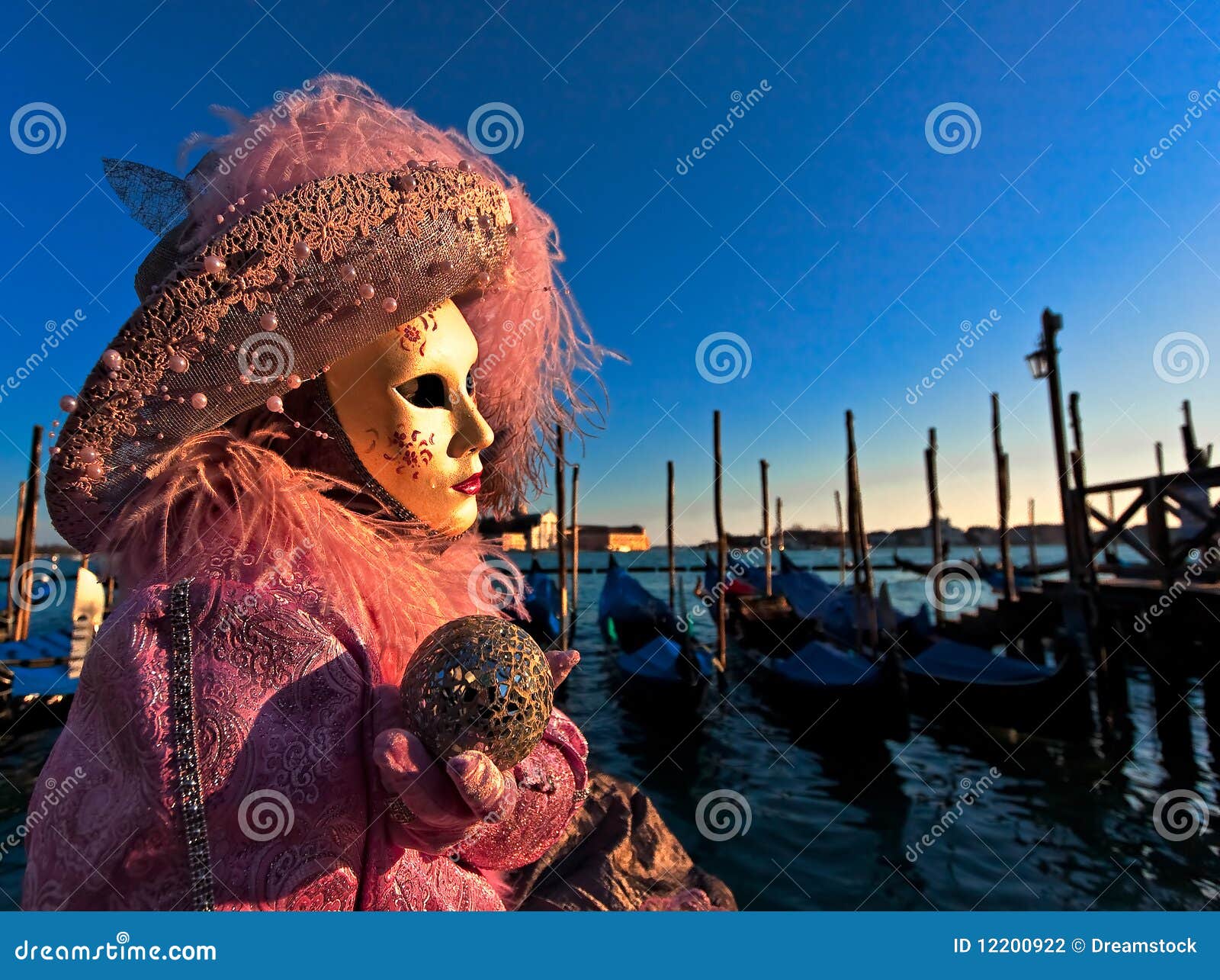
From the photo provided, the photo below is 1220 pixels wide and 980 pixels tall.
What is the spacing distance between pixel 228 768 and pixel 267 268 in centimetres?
74

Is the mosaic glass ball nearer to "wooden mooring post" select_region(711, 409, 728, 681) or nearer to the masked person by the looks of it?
the masked person

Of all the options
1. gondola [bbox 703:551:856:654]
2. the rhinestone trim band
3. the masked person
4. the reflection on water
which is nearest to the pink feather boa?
the masked person

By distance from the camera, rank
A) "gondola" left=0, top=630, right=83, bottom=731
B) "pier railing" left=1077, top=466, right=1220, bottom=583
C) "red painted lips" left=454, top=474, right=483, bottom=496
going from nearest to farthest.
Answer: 1. "red painted lips" left=454, top=474, right=483, bottom=496
2. "pier railing" left=1077, top=466, right=1220, bottom=583
3. "gondola" left=0, top=630, right=83, bottom=731

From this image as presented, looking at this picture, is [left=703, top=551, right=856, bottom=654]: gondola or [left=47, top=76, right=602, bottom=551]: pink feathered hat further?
[left=703, top=551, right=856, bottom=654]: gondola

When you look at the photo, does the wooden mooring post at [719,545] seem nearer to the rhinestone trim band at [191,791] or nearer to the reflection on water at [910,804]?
the reflection on water at [910,804]

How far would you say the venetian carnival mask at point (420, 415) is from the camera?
4.00 ft

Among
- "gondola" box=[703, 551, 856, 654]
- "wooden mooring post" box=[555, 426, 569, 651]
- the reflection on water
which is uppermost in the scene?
"wooden mooring post" box=[555, 426, 569, 651]

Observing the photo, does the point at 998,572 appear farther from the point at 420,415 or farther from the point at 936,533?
the point at 420,415

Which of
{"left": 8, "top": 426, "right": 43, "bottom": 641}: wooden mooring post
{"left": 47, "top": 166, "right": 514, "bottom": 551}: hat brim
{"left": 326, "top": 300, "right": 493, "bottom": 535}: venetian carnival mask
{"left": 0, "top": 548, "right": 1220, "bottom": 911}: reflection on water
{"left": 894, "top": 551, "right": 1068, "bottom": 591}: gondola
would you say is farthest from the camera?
{"left": 894, "top": 551, "right": 1068, "bottom": 591}: gondola

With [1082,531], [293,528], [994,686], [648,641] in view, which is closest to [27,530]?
[648,641]

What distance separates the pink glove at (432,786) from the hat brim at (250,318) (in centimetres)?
61

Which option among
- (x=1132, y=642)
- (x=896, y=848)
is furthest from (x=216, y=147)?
(x=1132, y=642)

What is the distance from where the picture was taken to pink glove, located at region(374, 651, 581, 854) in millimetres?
789

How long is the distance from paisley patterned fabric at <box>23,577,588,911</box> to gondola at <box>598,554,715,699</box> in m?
9.56
